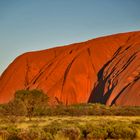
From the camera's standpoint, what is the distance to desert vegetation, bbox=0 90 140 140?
1836 cm

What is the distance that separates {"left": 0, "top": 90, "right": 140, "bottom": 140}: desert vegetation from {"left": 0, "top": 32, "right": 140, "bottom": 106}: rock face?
11061mm

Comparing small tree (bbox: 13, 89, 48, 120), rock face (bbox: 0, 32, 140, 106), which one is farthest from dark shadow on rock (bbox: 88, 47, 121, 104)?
small tree (bbox: 13, 89, 48, 120)

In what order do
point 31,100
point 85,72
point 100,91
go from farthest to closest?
point 85,72
point 100,91
point 31,100

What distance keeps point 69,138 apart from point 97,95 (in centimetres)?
5506

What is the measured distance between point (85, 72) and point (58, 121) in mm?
46565

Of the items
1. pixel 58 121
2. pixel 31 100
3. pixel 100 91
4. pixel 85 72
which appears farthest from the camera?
pixel 85 72

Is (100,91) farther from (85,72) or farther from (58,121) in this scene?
(58,121)

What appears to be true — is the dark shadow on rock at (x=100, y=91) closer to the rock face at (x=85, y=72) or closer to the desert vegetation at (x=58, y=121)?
the rock face at (x=85, y=72)

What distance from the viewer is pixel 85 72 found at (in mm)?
78688

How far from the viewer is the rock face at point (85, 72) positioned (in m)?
69.2

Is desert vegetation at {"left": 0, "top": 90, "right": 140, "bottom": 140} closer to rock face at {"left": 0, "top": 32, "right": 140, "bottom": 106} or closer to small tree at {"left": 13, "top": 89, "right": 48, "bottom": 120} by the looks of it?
small tree at {"left": 13, "top": 89, "right": 48, "bottom": 120}

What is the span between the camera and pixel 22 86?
86500 mm

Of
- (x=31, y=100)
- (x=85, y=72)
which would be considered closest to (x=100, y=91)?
(x=85, y=72)

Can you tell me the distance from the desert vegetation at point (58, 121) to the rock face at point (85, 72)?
1106 centimetres
